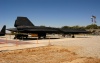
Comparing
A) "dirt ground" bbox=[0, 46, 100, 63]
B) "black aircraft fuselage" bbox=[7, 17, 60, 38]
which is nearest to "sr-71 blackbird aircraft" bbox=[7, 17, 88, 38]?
"black aircraft fuselage" bbox=[7, 17, 60, 38]

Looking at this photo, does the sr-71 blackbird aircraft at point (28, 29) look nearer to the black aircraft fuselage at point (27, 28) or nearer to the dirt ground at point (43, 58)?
the black aircraft fuselage at point (27, 28)

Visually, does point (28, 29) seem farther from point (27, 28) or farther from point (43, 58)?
point (43, 58)

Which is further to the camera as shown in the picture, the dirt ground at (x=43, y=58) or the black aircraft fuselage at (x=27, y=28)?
the black aircraft fuselage at (x=27, y=28)

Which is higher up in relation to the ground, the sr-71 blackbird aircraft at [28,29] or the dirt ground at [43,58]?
the sr-71 blackbird aircraft at [28,29]

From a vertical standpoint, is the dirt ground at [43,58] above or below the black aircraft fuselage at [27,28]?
below

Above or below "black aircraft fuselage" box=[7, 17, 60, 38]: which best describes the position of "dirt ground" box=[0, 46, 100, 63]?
below

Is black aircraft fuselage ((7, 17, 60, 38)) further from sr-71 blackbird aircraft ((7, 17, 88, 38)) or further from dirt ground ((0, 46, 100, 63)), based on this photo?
dirt ground ((0, 46, 100, 63))

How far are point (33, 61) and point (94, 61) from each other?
4.22 meters

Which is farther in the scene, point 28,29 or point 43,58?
point 28,29

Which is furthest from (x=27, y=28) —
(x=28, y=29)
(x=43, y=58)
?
(x=43, y=58)

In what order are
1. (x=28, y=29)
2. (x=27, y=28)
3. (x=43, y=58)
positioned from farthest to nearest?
(x=27, y=28)
(x=28, y=29)
(x=43, y=58)

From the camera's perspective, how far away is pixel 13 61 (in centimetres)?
1129

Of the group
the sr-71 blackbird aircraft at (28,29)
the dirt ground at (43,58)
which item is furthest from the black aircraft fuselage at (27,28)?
the dirt ground at (43,58)

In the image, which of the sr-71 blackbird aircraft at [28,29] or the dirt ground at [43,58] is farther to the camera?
the sr-71 blackbird aircraft at [28,29]
